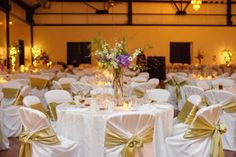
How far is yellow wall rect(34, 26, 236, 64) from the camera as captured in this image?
2083cm

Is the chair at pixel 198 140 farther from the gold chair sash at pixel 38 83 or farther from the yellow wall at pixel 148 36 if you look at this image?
the yellow wall at pixel 148 36

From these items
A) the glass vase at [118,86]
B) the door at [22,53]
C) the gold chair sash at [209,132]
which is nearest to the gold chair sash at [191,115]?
the gold chair sash at [209,132]

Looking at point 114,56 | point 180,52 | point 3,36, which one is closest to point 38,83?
point 114,56

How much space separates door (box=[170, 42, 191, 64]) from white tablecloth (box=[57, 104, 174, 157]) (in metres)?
17.1

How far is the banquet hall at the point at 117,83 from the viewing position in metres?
4.03

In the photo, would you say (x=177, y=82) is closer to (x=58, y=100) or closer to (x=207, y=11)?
(x=58, y=100)

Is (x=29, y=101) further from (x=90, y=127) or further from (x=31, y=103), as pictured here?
(x=90, y=127)

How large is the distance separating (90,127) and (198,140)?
1.16 metres

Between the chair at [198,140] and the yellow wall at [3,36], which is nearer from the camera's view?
the chair at [198,140]

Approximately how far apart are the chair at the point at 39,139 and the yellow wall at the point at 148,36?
55.3 feet

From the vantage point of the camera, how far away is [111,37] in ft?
68.5

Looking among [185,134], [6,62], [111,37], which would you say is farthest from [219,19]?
[185,134]

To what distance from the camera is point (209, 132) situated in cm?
425

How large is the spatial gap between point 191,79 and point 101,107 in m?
5.77
